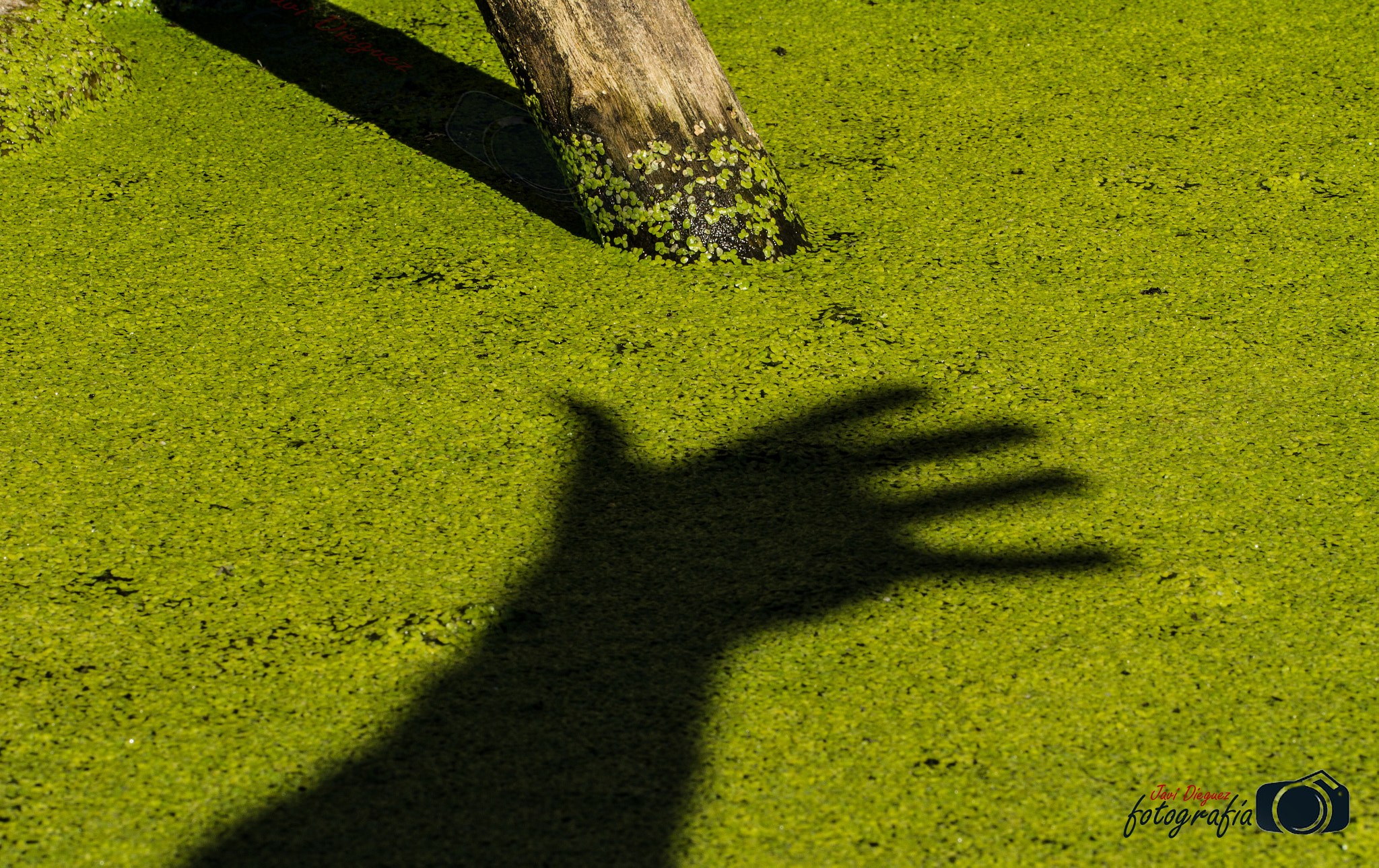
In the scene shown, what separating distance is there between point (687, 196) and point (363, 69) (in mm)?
1345

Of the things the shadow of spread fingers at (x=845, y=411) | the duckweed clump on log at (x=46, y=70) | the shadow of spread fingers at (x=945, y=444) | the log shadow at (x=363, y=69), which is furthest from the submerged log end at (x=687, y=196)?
the duckweed clump on log at (x=46, y=70)

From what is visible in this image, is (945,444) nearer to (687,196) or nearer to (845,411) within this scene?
(845,411)

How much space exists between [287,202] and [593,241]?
0.73 meters

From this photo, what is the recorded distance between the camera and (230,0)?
3.58 metres

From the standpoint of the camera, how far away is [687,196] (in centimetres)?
243

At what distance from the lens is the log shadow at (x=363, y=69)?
2.90 metres

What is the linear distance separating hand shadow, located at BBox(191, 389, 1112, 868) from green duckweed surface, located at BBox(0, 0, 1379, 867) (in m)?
0.02

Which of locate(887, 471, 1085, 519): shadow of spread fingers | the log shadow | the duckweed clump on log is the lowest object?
locate(887, 471, 1085, 519): shadow of spread fingers

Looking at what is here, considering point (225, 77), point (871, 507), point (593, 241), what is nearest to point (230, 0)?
point (225, 77)

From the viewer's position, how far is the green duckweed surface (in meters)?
1.43

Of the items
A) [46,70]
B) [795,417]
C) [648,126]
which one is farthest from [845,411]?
[46,70]

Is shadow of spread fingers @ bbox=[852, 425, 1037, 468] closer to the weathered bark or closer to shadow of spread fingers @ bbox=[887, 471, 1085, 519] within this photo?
shadow of spread fingers @ bbox=[887, 471, 1085, 519]

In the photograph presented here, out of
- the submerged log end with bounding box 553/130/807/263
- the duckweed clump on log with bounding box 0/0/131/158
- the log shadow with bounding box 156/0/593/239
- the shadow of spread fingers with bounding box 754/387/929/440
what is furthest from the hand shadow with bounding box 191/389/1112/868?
the duckweed clump on log with bounding box 0/0/131/158

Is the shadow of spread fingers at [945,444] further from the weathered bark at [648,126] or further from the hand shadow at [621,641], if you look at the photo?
the weathered bark at [648,126]
